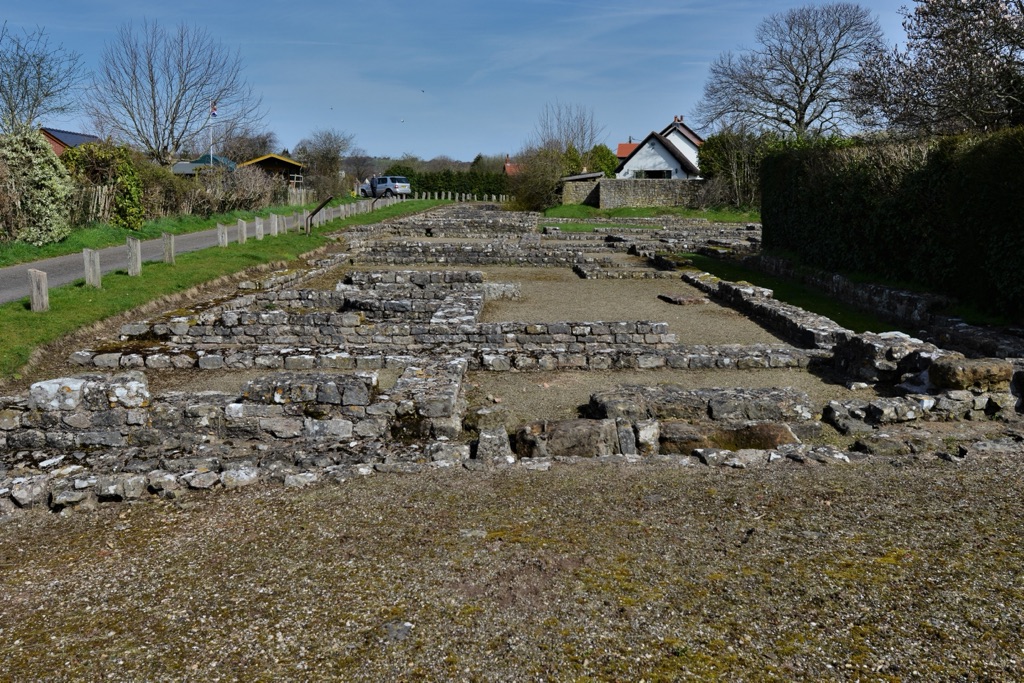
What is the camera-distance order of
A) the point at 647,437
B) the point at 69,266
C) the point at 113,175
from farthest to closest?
the point at 113,175
the point at 69,266
the point at 647,437

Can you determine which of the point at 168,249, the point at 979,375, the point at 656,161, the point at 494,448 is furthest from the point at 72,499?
the point at 656,161

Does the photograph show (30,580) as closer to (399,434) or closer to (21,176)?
(399,434)

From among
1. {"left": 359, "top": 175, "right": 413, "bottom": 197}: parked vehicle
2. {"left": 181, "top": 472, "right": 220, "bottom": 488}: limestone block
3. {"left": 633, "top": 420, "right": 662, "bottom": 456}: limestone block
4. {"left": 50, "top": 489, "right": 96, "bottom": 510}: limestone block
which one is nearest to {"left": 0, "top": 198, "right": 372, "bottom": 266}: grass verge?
{"left": 50, "top": 489, "right": 96, "bottom": 510}: limestone block

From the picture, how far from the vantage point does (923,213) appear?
15320 mm

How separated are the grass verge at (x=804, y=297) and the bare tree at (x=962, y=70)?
6.40 m

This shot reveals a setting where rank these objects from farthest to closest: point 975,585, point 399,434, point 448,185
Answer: point 448,185
point 399,434
point 975,585

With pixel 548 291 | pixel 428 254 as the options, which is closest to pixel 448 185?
pixel 428 254

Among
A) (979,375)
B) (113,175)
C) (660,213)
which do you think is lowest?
(979,375)

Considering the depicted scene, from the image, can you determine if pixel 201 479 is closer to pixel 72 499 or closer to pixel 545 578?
pixel 72 499

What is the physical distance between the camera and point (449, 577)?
4242mm

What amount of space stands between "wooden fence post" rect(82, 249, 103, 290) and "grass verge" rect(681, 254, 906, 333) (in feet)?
47.0

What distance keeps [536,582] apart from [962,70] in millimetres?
21183

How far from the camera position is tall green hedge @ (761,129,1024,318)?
12.4 metres

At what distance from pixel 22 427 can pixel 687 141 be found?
6917 centimetres
